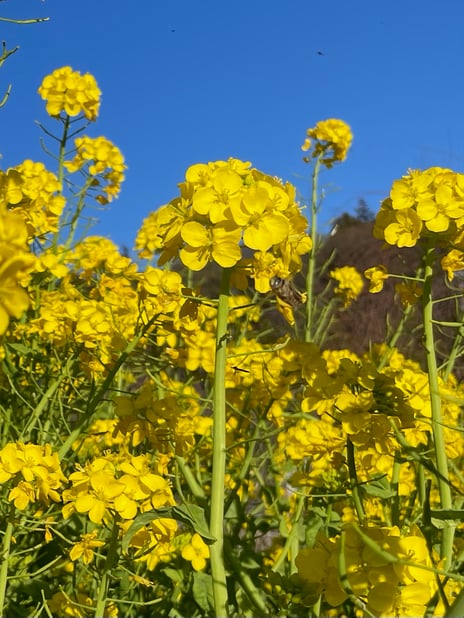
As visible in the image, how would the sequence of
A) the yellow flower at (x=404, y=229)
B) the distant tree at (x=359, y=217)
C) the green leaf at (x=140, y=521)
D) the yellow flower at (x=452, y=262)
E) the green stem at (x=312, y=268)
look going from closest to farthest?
the green leaf at (x=140, y=521)
the yellow flower at (x=404, y=229)
the yellow flower at (x=452, y=262)
the green stem at (x=312, y=268)
the distant tree at (x=359, y=217)

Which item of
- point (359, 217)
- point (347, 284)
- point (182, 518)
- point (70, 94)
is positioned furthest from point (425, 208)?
point (359, 217)

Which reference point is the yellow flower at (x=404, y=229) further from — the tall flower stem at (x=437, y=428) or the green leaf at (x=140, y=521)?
the green leaf at (x=140, y=521)

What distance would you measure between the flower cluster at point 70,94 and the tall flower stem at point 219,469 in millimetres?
2233

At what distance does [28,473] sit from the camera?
1.39 metres

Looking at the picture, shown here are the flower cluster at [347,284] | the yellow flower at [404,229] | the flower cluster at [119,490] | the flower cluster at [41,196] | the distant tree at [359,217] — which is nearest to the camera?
the flower cluster at [119,490]

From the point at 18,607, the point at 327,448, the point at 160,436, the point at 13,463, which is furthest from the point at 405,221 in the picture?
the point at 18,607

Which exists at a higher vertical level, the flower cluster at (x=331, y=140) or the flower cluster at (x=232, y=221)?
the flower cluster at (x=331, y=140)

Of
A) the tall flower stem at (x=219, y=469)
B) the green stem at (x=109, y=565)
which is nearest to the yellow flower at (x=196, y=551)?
the green stem at (x=109, y=565)

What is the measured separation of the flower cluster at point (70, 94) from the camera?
10.2ft

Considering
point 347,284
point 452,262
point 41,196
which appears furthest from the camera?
point 347,284

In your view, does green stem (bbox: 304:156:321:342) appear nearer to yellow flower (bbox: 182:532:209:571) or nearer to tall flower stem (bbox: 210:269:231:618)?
yellow flower (bbox: 182:532:209:571)

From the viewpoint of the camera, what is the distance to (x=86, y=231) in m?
2.88

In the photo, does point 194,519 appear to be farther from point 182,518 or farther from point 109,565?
point 109,565

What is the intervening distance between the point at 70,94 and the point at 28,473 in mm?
2271
